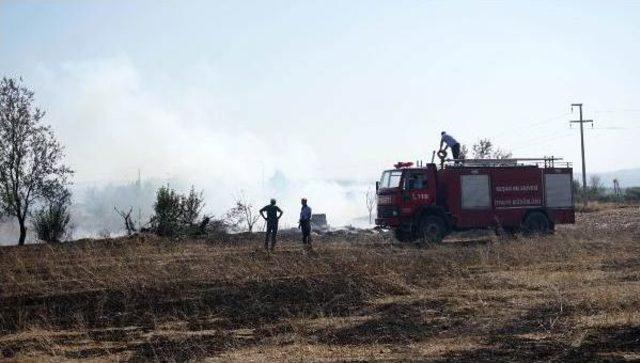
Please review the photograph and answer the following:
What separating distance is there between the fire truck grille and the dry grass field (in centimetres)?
564

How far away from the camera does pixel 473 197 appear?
23.8 metres

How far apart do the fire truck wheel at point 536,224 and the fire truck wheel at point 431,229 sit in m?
3.25

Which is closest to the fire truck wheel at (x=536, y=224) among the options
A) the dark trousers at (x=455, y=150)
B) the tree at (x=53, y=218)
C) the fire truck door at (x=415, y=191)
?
the dark trousers at (x=455, y=150)

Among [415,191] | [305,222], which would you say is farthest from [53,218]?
[415,191]

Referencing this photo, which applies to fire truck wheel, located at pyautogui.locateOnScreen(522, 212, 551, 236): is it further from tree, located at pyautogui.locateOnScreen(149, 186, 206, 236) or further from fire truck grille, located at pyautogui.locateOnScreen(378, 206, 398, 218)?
tree, located at pyautogui.locateOnScreen(149, 186, 206, 236)

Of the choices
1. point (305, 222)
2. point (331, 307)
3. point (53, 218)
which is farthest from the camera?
point (53, 218)

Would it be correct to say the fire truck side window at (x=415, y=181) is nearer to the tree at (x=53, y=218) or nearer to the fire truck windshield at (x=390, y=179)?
the fire truck windshield at (x=390, y=179)

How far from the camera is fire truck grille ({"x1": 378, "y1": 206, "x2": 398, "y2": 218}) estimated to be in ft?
75.5

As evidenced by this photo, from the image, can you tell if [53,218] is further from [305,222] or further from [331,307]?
[331,307]

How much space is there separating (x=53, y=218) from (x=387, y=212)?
1447cm

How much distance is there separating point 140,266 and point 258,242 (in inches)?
366

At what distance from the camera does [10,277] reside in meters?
14.6

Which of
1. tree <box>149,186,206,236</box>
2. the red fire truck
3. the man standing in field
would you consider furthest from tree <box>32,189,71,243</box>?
the red fire truck

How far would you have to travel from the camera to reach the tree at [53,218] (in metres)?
28.4
